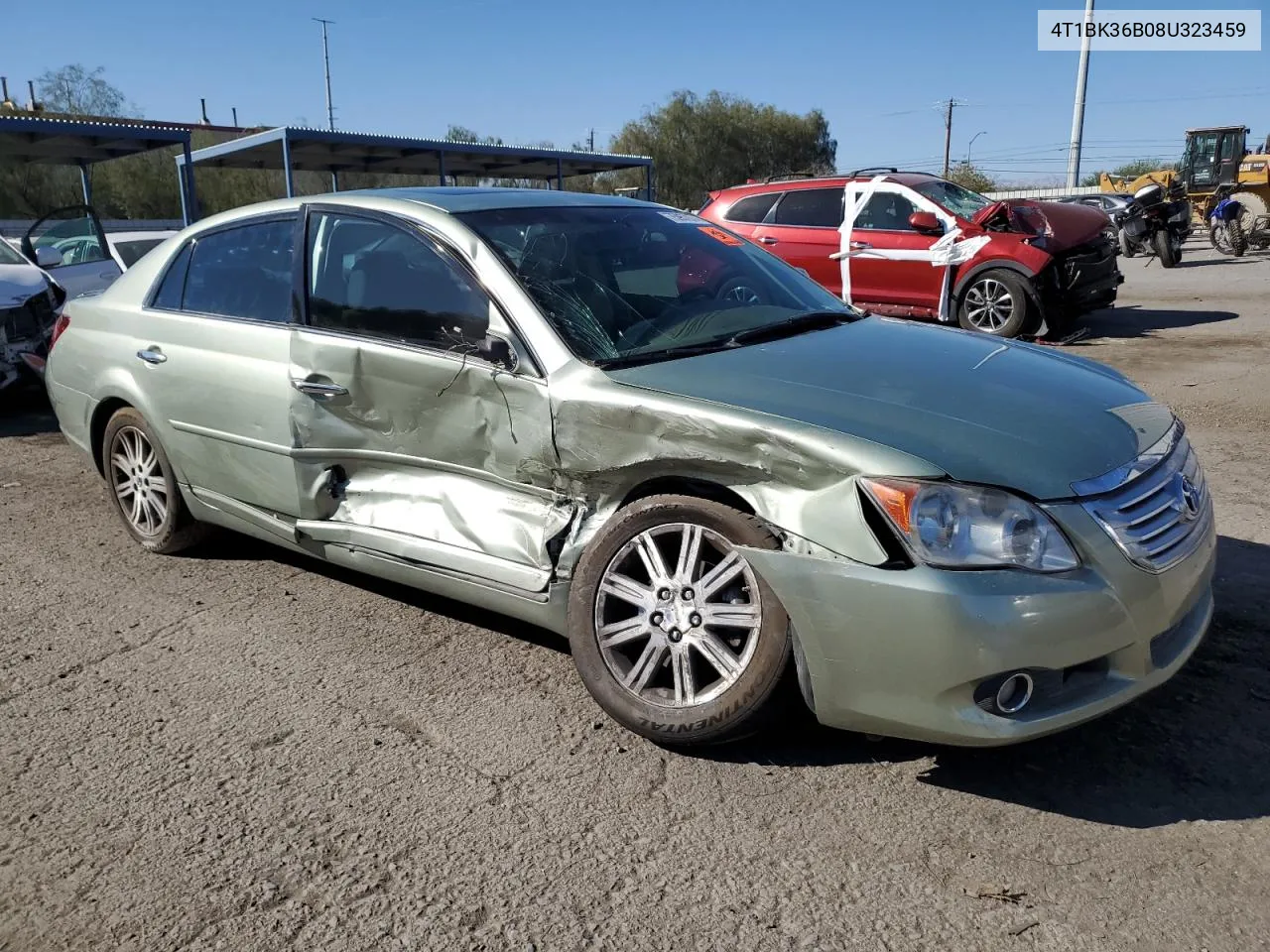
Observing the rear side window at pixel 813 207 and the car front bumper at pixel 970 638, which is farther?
the rear side window at pixel 813 207

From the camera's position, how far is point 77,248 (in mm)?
11031

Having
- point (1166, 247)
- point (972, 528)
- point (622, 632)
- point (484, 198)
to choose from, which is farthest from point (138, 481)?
point (1166, 247)

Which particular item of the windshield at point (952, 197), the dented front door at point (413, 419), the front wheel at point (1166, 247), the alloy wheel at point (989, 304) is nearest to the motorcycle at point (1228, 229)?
the front wheel at point (1166, 247)

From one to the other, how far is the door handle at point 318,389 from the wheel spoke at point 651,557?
53.5 inches

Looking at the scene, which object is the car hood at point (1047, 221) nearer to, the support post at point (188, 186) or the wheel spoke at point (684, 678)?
the wheel spoke at point (684, 678)

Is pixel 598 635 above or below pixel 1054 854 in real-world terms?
above

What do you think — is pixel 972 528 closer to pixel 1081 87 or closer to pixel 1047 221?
pixel 1047 221

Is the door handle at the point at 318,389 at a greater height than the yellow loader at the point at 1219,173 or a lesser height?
lesser

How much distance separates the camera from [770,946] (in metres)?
2.23

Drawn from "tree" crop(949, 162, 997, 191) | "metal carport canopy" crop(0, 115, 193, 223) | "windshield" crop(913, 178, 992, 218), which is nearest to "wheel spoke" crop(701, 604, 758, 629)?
"windshield" crop(913, 178, 992, 218)

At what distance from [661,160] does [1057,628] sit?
197 feet

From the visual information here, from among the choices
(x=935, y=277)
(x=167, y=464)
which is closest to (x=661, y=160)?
(x=935, y=277)

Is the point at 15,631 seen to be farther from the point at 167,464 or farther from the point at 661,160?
the point at 661,160

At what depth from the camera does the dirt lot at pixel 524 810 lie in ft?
7.59
